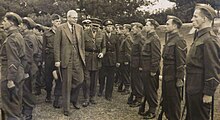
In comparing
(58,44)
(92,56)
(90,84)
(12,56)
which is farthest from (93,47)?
(12,56)

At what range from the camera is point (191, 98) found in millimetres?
5164

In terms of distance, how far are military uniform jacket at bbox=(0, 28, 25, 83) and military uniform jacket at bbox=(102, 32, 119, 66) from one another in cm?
384

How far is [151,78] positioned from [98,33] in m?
2.54

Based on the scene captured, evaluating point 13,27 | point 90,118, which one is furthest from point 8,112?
point 90,118

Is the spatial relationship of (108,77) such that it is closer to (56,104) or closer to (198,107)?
(56,104)

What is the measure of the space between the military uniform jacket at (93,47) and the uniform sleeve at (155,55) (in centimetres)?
215

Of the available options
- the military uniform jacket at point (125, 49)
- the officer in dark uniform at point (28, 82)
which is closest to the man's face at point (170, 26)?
the officer in dark uniform at point (28, 82)

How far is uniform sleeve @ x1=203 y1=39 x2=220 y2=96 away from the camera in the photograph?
4828 millimetres

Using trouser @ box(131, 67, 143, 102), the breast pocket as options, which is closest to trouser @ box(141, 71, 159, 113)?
the breast pocket

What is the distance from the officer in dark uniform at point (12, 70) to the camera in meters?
6.29

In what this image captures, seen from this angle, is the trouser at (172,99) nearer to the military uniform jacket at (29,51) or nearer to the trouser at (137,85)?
the trouser at (137,85)

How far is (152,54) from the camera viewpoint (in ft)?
25.2

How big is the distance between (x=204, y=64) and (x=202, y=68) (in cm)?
8

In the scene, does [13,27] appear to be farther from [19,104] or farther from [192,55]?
[192,55]
